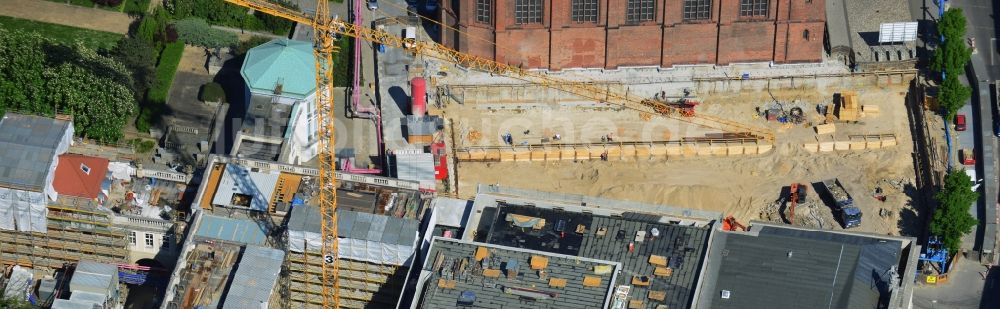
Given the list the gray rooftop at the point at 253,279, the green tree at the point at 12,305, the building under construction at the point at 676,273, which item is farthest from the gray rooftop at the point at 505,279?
the green tree at the point at 12,305

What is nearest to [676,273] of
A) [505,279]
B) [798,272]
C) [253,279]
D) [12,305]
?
[798,272]

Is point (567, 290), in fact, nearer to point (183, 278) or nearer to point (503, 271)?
point (503, 271)

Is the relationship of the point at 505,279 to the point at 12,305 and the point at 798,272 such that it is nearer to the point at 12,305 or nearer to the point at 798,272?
the point at 798,272

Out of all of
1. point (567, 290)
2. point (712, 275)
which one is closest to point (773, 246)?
point (712, 275)

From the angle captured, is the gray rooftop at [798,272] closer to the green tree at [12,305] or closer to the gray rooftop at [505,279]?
the gray rooftop at [505,279]
